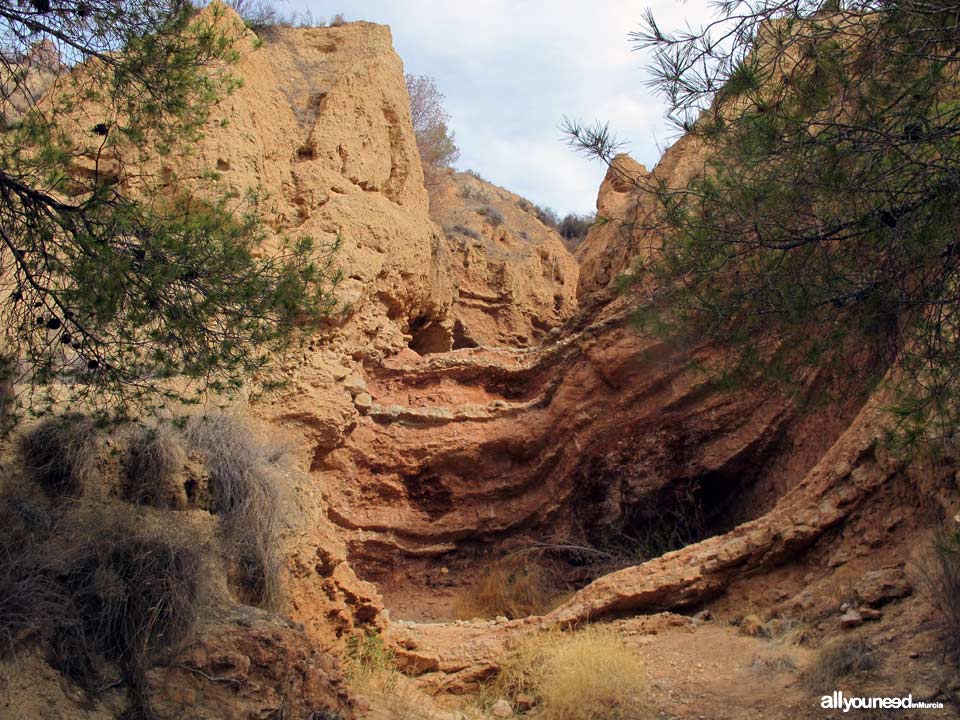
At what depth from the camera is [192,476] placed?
7492mm

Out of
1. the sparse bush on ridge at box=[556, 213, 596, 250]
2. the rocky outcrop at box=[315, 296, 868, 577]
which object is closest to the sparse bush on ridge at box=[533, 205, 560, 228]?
the sparse bush on ridge at box=[556, 213, 596, 250]

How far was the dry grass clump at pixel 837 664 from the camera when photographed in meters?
6.34

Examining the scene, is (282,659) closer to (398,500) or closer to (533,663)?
(533,663)

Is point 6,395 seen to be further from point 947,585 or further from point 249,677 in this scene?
point 947,585

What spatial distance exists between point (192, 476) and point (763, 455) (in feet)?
20.3

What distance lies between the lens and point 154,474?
7.17 m

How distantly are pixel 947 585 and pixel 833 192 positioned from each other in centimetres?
284

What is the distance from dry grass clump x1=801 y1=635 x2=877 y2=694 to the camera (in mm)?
6344

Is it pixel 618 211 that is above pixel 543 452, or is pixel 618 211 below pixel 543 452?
above

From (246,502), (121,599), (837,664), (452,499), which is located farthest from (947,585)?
(452,499)

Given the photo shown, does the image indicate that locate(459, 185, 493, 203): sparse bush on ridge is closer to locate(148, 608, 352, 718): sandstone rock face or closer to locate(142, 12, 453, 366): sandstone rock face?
locate(142, 12, 453, 366): sandstone rock face

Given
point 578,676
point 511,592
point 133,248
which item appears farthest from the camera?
point 511,592

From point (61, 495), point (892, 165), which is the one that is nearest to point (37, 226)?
point (61, 495)

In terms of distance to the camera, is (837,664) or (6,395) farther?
(837,664)
